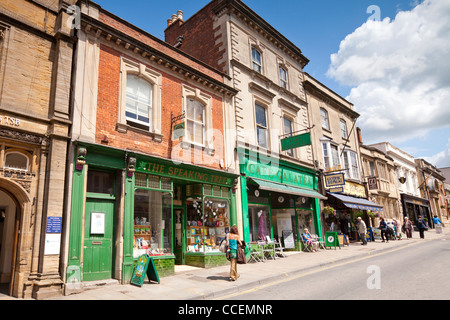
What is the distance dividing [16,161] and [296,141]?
12.6m

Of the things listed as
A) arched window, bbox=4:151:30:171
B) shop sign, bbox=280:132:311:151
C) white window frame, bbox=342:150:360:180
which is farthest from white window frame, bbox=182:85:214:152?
white window frame, bbox=342:150:360:180

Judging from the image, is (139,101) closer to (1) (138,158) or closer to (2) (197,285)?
(1) (138,158)

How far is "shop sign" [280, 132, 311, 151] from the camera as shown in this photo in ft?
52.0

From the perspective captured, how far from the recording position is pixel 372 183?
25.7 meters

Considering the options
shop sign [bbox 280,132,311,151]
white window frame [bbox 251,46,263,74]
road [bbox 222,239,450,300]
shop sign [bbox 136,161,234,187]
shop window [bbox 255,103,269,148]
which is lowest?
road [bbox 222,239,450,300]

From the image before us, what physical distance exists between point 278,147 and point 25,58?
12495mm

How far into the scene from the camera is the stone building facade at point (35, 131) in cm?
768

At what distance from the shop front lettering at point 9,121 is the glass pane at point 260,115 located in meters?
11.5

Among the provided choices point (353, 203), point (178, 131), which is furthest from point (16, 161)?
point (353, 203)

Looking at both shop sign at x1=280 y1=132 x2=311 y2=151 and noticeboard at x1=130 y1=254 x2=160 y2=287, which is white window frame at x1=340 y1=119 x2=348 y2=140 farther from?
noticeboard at x1=130 y1=254 x2=160 y2=287

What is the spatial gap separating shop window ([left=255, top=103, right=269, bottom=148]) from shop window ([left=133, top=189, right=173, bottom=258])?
23.1 ft

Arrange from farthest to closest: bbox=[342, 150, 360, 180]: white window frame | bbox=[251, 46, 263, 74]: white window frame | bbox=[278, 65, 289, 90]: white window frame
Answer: bbox=[342, 150, 360, 180]: white window frame < bbox=[278, 65, 289, 90]: white window frame < bbox=[251, 46, 263, 74]: white window frame

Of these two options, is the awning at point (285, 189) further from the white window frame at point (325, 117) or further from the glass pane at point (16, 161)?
the glass pane at point (16, 161)
